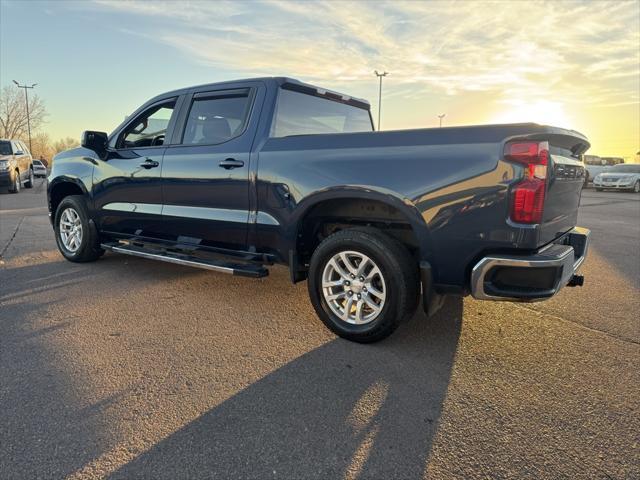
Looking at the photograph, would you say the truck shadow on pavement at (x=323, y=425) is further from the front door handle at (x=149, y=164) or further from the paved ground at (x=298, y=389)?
the front door handle at (x=149, y=164)

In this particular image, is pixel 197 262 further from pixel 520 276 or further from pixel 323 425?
pixel 520 276

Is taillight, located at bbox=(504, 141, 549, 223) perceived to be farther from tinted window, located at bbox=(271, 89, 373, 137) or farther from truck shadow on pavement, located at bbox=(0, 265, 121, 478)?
truck shadow on pavement, located at bbox=(0, 265, 121, 478)

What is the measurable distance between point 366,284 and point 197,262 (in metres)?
1.62

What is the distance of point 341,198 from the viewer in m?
3.41

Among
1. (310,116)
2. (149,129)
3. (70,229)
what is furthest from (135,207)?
(310,116)

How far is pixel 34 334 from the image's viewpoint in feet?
11.3

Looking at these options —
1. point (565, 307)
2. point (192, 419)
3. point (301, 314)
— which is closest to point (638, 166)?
point (565, 307)

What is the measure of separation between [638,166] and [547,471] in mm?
25945

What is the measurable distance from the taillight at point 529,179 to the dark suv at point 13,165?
16.6m

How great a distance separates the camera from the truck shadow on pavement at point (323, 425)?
2053mm

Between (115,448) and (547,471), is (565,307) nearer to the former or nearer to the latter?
(547,471)

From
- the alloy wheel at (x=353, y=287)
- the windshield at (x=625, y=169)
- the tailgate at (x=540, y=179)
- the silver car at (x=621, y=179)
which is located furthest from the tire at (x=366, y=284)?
the windshield at (x=625, y=169)

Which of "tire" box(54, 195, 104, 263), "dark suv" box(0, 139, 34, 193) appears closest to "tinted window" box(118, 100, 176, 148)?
"tire" box(54, 195, 104, 263)

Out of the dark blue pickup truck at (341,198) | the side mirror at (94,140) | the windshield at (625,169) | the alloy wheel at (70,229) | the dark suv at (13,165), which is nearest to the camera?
the dark blue pickup truck at (341,198)
